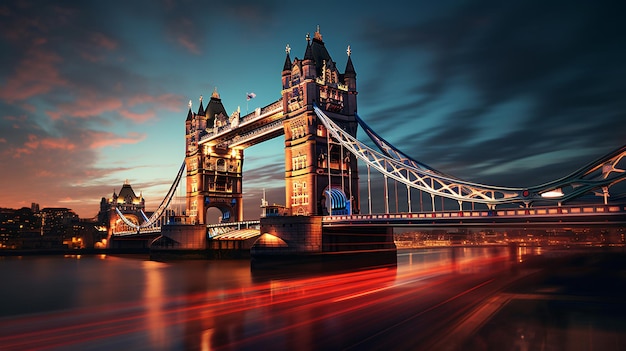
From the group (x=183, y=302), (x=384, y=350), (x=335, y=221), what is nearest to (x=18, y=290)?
(x=183, y=302)

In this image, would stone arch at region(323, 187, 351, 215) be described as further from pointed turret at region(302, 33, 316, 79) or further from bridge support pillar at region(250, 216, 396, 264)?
pointed turret at region(302, 33, 316, 79)

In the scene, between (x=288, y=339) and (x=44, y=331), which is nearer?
(x=288, y=339)

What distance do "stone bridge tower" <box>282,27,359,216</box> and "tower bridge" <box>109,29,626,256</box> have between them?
0.15 m

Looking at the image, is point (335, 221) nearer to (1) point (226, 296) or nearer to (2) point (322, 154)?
(2) point (322, 154)

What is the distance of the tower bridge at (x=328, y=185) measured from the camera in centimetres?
3328

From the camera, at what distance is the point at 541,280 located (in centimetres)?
3912

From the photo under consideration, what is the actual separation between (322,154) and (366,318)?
40152 mm

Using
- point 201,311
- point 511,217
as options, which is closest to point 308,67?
point 511,217

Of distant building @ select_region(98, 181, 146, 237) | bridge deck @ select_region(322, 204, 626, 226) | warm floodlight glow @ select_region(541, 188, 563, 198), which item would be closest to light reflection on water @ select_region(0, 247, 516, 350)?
bridge deck @ select_region(322, 204, 626, 226)

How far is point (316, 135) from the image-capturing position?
59375mm

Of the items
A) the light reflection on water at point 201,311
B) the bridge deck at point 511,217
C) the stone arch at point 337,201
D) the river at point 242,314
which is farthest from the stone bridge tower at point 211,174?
the bridge deck at point 511,217

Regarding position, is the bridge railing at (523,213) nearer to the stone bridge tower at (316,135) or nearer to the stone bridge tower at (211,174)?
the stone bridge tower at (316,135)

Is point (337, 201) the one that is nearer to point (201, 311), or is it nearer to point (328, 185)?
point (328, 185)

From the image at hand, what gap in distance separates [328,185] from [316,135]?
7.48 metres
